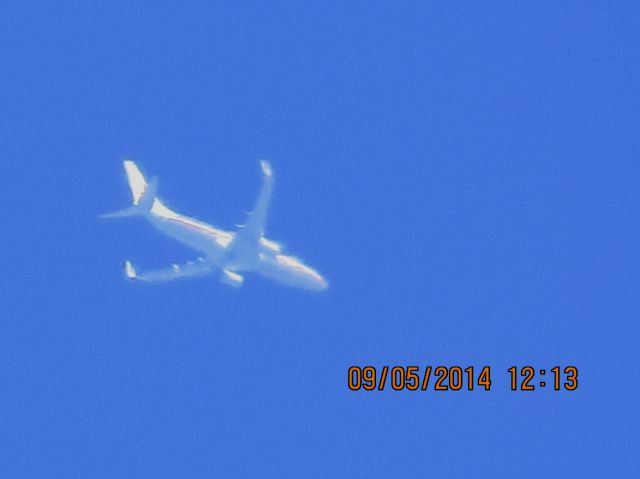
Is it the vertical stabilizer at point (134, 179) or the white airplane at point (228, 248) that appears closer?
the white airplane at point (228, 248)

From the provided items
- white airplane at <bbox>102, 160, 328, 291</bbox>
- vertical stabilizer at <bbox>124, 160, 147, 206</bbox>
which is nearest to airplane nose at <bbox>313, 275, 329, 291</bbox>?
white airplane at <bbox>102, 160, 328, 291</bbox>

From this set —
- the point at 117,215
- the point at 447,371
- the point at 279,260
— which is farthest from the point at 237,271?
the point at 447,371

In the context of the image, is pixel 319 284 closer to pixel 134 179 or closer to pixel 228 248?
pixel 228 248

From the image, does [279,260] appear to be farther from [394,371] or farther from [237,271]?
[394,371]

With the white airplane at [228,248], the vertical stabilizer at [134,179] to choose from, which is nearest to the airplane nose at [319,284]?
the white airplane at [228,248]

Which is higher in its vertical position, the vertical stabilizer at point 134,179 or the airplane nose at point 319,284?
the vertical stabilizer at point 134,179

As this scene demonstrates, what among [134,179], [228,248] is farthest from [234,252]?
[134,179]

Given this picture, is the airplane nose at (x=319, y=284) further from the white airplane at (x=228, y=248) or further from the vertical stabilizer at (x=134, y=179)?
the vertical stabilizer at (x=134, y=179)

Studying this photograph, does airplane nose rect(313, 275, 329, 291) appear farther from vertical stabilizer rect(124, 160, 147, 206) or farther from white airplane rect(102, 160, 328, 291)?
vertical stabilizer rect(124, 160, 147, 206)
